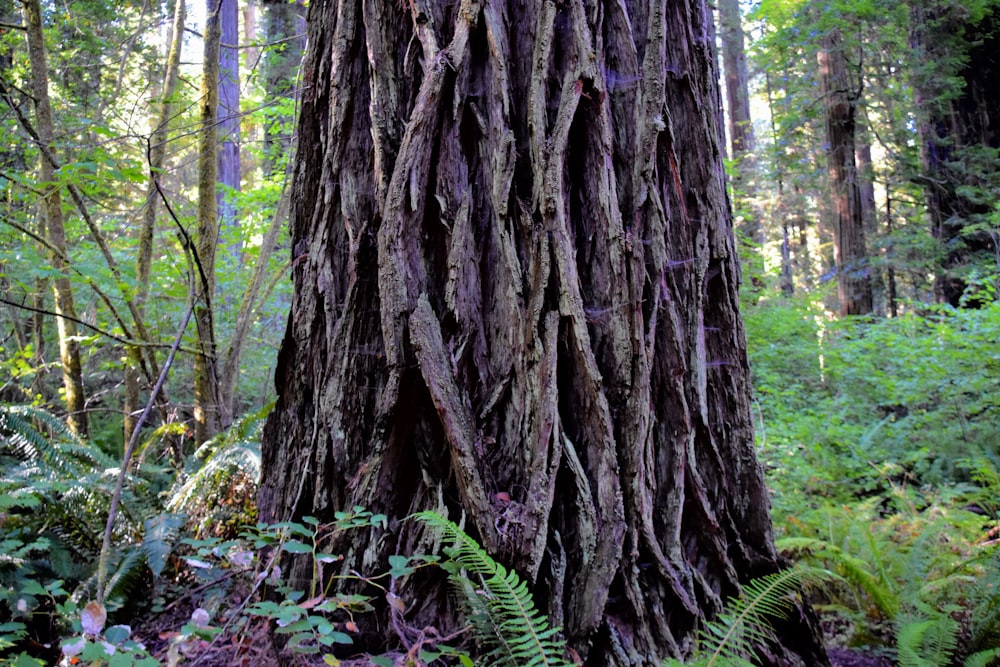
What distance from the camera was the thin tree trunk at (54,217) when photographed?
16.3 feet

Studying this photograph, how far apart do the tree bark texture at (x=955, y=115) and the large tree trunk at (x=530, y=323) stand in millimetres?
10444

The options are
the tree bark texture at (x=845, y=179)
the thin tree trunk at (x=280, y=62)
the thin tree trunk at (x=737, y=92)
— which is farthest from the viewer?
the thin tree trunk at (x=737, y=92)

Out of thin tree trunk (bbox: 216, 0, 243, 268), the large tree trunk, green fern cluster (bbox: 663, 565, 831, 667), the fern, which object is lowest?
green fern cluster (bbox: 663, 565, 831, 667)

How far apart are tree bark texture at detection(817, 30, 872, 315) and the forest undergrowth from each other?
4.77 m

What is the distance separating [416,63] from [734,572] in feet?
7.15

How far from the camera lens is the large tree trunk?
207 cm

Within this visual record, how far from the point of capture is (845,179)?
11.7 m

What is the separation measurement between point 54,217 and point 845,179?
12.0 metres

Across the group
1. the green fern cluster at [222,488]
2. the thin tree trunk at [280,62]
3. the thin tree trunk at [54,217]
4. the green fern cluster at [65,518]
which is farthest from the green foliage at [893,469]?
the thin tree trunk at [280,62]

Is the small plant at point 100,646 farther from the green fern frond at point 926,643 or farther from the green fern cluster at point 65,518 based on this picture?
the green fern frond at point 926,643

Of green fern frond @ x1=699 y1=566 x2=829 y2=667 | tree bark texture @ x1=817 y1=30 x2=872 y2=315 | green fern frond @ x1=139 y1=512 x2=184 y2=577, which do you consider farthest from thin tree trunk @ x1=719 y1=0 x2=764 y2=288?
green fern frond @ x1=139 y1=512 x2=184 y2=577

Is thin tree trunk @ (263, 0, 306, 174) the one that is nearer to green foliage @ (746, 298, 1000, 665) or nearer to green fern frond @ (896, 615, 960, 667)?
green foliage @ (746, 298, 1000, 665)

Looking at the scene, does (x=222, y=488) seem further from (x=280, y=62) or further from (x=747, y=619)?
(x=280, y=62)

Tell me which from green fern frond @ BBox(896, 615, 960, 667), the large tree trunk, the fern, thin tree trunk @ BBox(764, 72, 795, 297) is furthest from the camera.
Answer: thin tree trunk @ BBox(764, 72, 795, 297)
